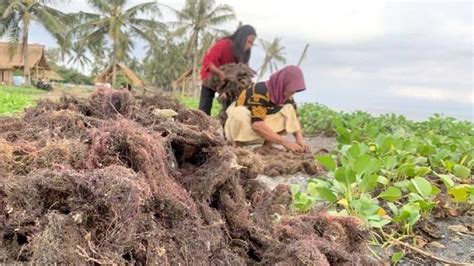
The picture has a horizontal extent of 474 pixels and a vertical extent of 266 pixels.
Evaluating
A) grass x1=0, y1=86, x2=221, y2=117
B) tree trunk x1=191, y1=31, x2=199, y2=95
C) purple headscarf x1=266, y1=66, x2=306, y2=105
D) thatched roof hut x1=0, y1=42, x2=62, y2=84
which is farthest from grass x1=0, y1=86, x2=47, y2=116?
thatched roof hut x1=0, y1=42, x2=62, y2=84

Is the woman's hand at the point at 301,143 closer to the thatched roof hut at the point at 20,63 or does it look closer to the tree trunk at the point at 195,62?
the tree trunk at the point at 195,62

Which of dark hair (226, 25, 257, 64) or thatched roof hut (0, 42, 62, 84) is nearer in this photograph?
dark hair (226, 25, 257, 64)

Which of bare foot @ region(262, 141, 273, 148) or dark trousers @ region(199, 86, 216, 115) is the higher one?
dark trousers @ region(199, 86, 216, 115)

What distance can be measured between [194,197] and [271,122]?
2.90 metres

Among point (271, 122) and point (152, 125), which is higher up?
point (152, 125)

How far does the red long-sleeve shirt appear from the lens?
16.5ft

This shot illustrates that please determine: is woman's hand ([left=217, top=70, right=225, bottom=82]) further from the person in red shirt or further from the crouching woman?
the crouching woman

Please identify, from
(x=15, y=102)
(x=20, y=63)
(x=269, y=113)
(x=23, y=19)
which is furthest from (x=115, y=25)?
(x=269, y=113)

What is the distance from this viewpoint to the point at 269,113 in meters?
4.47

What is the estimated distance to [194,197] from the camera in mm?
1687

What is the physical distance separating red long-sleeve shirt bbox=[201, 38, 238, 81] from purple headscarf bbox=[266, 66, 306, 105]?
34.3 inches

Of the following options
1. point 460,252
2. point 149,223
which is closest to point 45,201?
point 149,223

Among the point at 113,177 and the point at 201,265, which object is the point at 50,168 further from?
the point at 201,265

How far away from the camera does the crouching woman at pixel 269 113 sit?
4141 mm
